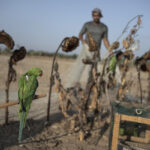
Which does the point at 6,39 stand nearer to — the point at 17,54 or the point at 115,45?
the point at 17,54

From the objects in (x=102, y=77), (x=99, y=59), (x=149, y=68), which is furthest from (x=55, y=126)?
(x=149, y=68)

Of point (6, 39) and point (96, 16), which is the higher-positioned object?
point (96, 16)

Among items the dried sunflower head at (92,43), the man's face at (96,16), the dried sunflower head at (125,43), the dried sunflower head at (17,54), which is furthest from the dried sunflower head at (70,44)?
the man's face at (96,16)

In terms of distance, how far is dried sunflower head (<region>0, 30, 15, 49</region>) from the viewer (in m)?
2.22

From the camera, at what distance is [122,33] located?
257 cm

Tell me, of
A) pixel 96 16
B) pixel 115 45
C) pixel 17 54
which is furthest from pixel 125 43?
pixel 17 54

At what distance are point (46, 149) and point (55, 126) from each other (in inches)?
25.0

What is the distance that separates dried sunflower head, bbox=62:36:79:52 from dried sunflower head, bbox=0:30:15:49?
0.65 m

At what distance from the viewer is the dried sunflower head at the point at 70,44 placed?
2.33 m

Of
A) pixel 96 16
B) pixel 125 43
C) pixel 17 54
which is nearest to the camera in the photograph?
pixel 17 54

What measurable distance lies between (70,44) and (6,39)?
31.1 inches

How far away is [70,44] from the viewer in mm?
2357

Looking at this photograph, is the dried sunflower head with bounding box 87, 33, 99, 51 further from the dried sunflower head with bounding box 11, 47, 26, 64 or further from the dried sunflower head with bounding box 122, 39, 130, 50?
the dried sunflower head with bounding box 11, 47, 26, 64

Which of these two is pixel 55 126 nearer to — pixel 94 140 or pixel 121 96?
pixel 94 140
